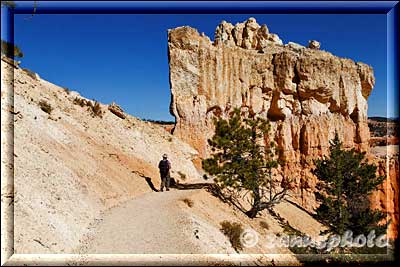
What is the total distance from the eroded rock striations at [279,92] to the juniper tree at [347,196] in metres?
14.4

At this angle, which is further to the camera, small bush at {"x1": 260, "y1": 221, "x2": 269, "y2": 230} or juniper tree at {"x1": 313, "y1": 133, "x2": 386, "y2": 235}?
juniper tree at {"x1": 313, "y1": 133, "x2": 386, "y2": 235}

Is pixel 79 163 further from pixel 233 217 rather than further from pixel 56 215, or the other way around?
pixel 233 217

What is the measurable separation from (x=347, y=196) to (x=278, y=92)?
2107cm

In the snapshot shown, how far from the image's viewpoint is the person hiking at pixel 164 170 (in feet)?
57.6

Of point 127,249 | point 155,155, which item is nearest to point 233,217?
point 127,249

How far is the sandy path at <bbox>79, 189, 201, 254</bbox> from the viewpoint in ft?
33.6

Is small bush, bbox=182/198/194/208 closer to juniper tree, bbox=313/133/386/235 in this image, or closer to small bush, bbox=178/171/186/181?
juniper tree, bbox=313/133/386/235

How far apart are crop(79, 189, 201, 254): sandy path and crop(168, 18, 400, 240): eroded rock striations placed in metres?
21.3

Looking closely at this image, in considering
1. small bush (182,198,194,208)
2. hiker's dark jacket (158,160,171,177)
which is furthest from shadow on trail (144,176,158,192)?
small bush (182,198,194,208)

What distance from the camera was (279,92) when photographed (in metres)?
40.3

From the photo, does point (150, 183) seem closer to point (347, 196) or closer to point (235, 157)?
point (235, 157)

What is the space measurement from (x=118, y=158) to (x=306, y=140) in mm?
23761

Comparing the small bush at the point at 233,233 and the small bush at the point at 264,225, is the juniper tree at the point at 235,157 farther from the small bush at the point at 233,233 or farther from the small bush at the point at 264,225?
the small bush at the point at 233,233

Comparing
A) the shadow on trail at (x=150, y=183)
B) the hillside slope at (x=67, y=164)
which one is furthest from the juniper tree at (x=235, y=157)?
the hillside slope at (x=67, y=164)
